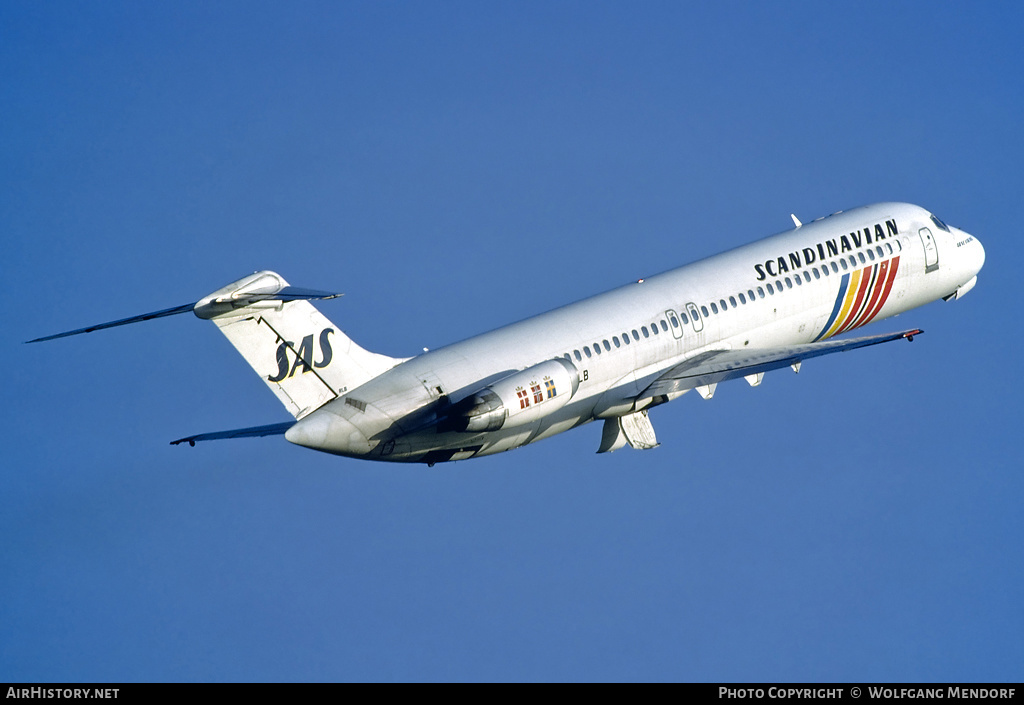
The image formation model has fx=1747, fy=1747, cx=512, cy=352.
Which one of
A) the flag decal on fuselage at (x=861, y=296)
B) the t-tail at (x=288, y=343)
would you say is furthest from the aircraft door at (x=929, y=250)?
the t-tail at (x=288, y=343)

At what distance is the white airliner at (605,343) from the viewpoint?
4372cm

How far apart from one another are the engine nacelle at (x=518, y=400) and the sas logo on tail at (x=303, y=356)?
11.6 feet

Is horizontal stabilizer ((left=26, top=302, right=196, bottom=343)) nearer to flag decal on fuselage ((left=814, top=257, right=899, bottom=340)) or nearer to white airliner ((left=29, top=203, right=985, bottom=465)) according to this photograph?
white airliner ((left=29, top=203, right=985, bottom=465))

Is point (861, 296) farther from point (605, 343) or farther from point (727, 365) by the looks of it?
point (605, 343)

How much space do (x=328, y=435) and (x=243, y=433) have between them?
2.83 metres

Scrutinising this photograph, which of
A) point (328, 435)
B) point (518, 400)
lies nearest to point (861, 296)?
point (518, 400)

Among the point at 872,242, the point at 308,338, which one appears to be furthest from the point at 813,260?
the point at 308,338

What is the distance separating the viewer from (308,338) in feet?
144

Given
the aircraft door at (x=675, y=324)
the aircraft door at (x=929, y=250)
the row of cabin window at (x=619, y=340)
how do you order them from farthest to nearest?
the aircraft door at (x=929, y=250) < the aircraft door at (x=675, y=324) < the row of cabin window at (x=619, y=340)

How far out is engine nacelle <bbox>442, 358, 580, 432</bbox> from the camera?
145 feet

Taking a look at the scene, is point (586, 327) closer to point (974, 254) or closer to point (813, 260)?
point (813, 260)

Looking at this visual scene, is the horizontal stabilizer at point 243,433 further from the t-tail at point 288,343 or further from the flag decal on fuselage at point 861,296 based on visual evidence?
the flag decal on fuselage at point 861,296

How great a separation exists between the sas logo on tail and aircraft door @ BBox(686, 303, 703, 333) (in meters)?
11.5
